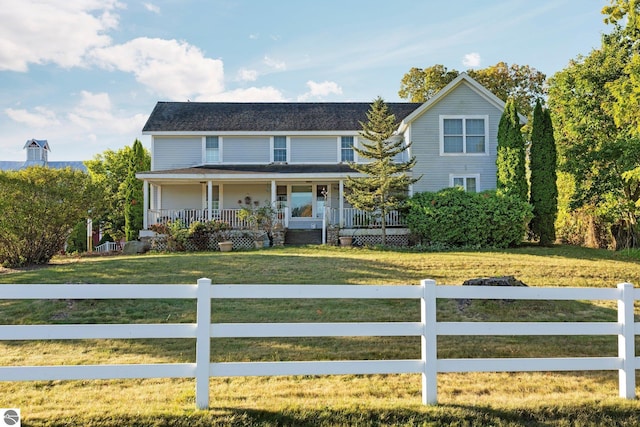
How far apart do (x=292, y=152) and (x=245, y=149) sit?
238 cm

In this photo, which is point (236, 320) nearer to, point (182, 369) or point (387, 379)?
point (387, 379)

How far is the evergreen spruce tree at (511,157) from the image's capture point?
57.8 feet

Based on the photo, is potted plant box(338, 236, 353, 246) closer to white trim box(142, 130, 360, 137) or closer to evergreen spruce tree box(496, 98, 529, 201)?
evergreen spruce tree box(496, 98, 529, 201)

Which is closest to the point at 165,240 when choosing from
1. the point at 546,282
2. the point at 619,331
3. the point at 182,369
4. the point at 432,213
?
the point at 432,213

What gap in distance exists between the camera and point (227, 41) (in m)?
16.0

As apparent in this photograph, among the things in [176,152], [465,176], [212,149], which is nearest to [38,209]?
[176,152]

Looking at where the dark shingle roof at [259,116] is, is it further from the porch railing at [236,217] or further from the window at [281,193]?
the porch railing at [236,217]

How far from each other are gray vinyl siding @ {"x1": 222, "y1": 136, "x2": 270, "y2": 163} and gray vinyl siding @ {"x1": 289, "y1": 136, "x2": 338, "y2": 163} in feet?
4.64

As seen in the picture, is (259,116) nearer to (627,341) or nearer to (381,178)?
(381,178)

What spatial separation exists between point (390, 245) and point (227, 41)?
1005 centimetres

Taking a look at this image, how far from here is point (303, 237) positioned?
19406mm

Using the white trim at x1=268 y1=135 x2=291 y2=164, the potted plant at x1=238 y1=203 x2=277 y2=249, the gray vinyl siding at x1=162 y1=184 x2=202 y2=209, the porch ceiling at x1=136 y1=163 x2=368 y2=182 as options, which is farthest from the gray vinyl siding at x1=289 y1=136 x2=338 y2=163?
the gray vinyl siding at x1=162 y1=184 x2=202 y2=209

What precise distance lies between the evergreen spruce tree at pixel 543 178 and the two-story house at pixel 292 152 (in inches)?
99.6

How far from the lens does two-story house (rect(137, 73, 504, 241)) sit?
→ 20.0 metres
